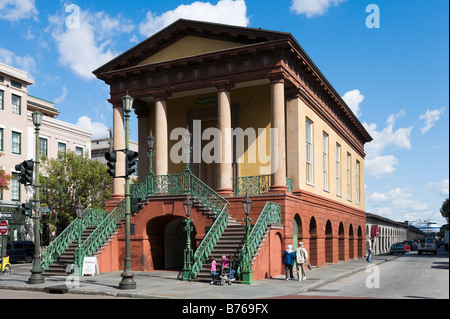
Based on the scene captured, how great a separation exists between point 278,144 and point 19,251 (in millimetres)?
24491

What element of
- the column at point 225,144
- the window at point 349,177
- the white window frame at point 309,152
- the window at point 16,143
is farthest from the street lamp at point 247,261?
the window at point 16,143

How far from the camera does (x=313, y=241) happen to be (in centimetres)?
2870

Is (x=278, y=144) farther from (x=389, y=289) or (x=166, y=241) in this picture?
(x=389, y=289)

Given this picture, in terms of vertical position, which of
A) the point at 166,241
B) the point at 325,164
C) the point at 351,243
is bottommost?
the point at 351,243

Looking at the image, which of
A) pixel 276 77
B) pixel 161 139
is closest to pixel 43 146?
pixel 161 139

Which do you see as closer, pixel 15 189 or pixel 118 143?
pixel 118 143

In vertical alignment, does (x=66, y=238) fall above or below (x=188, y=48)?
below

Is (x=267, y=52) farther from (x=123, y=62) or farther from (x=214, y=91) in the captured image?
(x=123, y=62)

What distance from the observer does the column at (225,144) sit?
25000 millimetres

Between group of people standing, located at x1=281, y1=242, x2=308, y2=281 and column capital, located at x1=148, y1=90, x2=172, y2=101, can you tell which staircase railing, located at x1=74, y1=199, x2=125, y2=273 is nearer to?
column capital, located at x1=148, y1=90, x2=172, y2=101

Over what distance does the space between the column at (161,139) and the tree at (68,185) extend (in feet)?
66.5

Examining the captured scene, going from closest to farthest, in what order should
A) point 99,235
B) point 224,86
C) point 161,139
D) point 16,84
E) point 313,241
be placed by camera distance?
point 99,235, point 224,86, point 161,139, point 313,241, point 16,84

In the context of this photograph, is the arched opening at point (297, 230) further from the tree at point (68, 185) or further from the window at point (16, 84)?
the window at point (16, 84)
